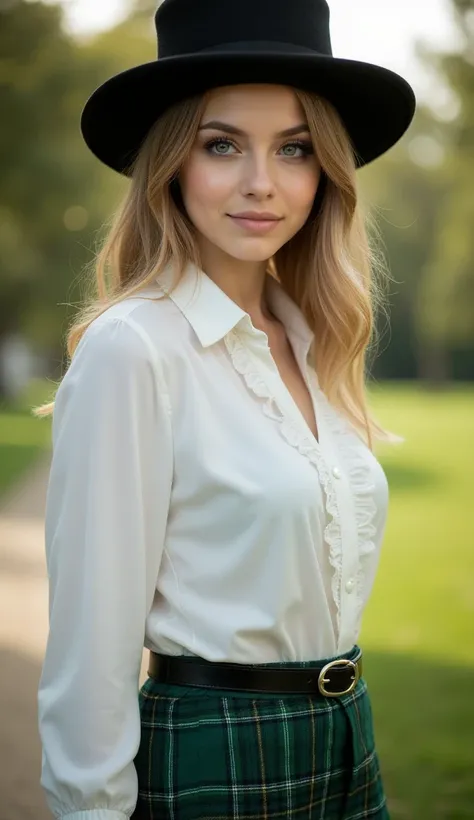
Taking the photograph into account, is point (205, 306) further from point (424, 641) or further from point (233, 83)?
point (424, 641)

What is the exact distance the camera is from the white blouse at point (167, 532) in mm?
2023

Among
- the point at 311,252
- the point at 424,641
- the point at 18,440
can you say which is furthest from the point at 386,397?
the point at 311,252

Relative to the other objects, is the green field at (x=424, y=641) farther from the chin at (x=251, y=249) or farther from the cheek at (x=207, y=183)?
the cheek at (x=207, y=183)

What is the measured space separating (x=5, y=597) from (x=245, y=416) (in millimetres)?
5248

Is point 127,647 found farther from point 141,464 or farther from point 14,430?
point 14,430

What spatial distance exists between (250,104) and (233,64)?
107mm

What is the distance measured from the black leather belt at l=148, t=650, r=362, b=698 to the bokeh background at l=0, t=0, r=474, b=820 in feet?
4.34

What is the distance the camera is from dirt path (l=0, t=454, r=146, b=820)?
417 cm

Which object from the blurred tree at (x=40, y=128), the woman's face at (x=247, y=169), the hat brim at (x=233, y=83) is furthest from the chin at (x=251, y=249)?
the blurred tree at (x=40, y=128)

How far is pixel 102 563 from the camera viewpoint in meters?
2.02

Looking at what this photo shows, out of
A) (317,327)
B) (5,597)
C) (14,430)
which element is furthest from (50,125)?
(317,327)

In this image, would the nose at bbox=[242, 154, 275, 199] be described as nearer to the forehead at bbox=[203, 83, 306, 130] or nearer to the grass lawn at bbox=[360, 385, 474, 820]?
the forehead at bbox=[203, 83, 306, 130]

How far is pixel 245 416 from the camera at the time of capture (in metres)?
2.23

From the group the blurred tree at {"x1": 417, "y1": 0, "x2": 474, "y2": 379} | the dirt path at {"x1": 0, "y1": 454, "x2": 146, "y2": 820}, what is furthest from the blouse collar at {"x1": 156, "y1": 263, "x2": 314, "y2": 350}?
the blurred tree at {"x1": 417, "y1": 0, "x2": 474, "y2": 379}
